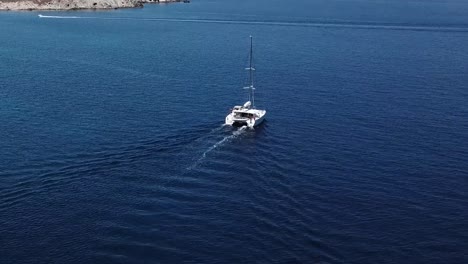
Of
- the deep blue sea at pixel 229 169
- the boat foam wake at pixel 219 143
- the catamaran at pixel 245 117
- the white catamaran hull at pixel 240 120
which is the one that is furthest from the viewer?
the catamaran at pixel 245 117

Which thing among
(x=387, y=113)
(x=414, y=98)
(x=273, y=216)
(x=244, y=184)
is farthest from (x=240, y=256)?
(x=414, y=98)

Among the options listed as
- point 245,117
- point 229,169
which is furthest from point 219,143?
point 245,117

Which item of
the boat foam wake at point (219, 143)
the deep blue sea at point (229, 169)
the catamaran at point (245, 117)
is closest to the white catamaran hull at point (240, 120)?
Result: the catamaran at point (245, 117)

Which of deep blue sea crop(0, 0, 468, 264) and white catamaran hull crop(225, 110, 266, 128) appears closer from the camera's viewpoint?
deep blue sea crop(0, 0, 468, 264)

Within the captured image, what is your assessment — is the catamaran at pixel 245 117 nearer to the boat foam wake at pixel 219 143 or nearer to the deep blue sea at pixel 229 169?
the boat foam wake at pixel 219 143

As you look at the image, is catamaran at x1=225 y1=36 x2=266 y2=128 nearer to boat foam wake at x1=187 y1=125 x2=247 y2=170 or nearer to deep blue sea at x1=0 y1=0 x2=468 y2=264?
boat foam wake at x1=187 y1=125 x2=247 y2=170

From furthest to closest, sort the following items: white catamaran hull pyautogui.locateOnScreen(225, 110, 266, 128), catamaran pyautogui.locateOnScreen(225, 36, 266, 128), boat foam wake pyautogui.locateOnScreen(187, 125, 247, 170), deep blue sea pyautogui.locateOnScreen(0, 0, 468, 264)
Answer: catamaran pyautogui.locateOnScreen(225, 36, 266, 128)
white catamaran hull pyautogui.locateOnScreen(225, 110, 266, 128)
boat foam wake pyautogui.locateOnScreen(187, 125, 247, 170)
deep blue sea pyautogui.locateOnScreen(0, 0, 468, 264)

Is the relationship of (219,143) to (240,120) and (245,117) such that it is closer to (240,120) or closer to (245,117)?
(240,120)

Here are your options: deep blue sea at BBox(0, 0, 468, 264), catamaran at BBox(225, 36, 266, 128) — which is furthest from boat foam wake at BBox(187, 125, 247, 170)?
catamaran at BBox(225, 36, 266, 128)

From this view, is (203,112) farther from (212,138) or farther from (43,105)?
(43,105)

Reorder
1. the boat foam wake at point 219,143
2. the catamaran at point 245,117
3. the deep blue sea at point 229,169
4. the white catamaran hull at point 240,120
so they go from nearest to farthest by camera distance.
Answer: the deep blue sea at point 229,169 < the boat foam wake at point 219,143 < the white catamaran hull at point 240,120 < the catamaran at point 245,117
